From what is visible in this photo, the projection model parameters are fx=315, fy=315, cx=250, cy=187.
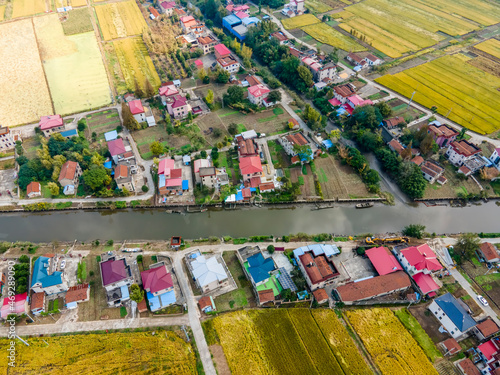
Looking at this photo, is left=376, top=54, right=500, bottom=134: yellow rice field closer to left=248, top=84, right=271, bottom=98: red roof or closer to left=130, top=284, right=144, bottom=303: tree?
left=248, top=84, right=271, bottom=98: red roof

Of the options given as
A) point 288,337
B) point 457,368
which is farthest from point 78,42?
point 457,368

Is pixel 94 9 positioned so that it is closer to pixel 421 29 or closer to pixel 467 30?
pixel 421 29

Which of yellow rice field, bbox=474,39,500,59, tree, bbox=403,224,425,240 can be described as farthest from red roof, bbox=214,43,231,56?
yellow rice field, bbox=474,39,500,59

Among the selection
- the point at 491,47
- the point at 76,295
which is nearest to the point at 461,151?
the point at 491,47

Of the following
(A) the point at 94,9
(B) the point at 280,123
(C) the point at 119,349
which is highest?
(A) the point at 94,9

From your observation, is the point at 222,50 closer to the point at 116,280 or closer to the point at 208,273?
the point at 208,273

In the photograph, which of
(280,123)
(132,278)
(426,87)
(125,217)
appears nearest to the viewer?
(132,278)
